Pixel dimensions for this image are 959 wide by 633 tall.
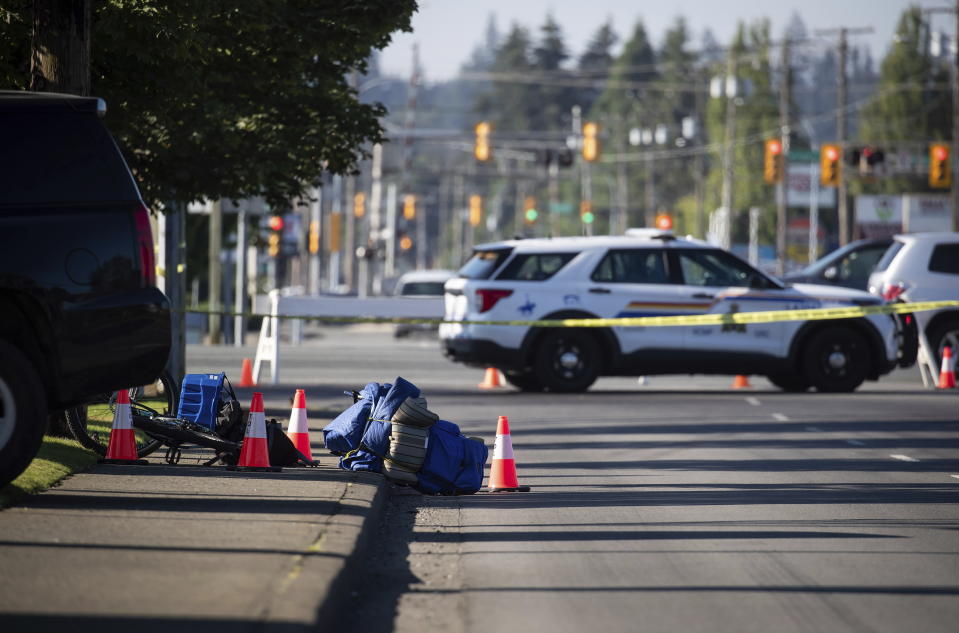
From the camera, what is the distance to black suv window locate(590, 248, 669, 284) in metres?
20.9

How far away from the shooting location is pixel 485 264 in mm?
21047

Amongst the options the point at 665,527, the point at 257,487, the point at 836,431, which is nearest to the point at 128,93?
the point at 257,487

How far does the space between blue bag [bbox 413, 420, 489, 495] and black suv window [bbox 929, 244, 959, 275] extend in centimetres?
1348

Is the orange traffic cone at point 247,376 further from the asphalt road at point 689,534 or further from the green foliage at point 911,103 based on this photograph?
the green foliage at point 911,103

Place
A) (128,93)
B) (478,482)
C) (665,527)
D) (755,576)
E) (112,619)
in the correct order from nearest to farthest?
(112,619) < (755,576) < (665,527) < (478,482) < (128,93)

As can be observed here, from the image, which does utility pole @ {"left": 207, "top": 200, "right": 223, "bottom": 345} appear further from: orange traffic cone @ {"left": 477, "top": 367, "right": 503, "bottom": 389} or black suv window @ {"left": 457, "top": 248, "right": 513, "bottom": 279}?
black suv window @ {"left": 457, "top": 248, "right": 513, "bottom": 279}

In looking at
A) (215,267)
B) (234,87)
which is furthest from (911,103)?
(234,87)

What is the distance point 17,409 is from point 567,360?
40.9 ft

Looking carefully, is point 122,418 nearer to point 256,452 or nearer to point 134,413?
point 134,413

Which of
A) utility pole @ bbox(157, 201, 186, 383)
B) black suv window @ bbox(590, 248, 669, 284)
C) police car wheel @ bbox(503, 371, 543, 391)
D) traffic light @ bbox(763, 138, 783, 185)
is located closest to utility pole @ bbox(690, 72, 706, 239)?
traffic light @ bbox(763, 138, 783, 185)

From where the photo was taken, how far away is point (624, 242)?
20.9m

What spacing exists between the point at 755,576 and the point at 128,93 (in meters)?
7.95

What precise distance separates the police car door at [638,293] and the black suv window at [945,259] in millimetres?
4568

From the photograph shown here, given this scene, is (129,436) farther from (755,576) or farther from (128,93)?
(755,576)
